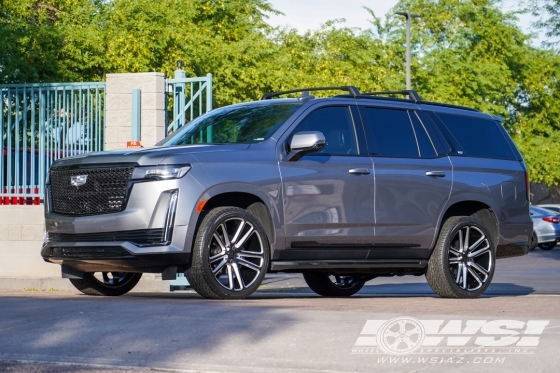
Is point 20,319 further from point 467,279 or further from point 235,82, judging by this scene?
→ point 235,82

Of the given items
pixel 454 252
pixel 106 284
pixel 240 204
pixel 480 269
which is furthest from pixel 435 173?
pixel 106 284

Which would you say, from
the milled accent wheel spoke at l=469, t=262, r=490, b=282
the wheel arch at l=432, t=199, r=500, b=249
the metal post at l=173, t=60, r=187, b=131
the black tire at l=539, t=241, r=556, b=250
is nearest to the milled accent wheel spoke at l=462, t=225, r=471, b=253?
the milled accent wheel spoke at l=469, t=262, r=490, b=282

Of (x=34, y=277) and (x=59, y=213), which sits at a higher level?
(x=59, y=213)

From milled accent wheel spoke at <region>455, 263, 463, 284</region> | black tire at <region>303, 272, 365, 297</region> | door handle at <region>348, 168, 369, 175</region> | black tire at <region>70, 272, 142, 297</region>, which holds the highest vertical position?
door handle at <region>348, 168, 369, 175</region>

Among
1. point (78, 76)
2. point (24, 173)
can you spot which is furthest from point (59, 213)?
point (78, 76)

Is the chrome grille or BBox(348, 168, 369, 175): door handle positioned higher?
BBox(348, 168, 369, 175): door handle

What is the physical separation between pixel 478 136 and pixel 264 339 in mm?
→ 6053

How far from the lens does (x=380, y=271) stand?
11.5 metres

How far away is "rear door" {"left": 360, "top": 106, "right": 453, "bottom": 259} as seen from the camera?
1101cm

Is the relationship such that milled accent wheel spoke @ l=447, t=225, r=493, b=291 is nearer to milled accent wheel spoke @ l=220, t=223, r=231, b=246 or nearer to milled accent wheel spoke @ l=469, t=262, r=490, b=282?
milled accent wheel spoke @ l=469, t=262, r=490, b=282

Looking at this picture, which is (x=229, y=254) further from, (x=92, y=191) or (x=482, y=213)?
(x=482, y=213)

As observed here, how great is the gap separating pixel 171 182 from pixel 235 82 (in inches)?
1079

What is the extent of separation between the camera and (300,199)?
33.8 feet

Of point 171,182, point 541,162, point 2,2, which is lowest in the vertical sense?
point 541,162
